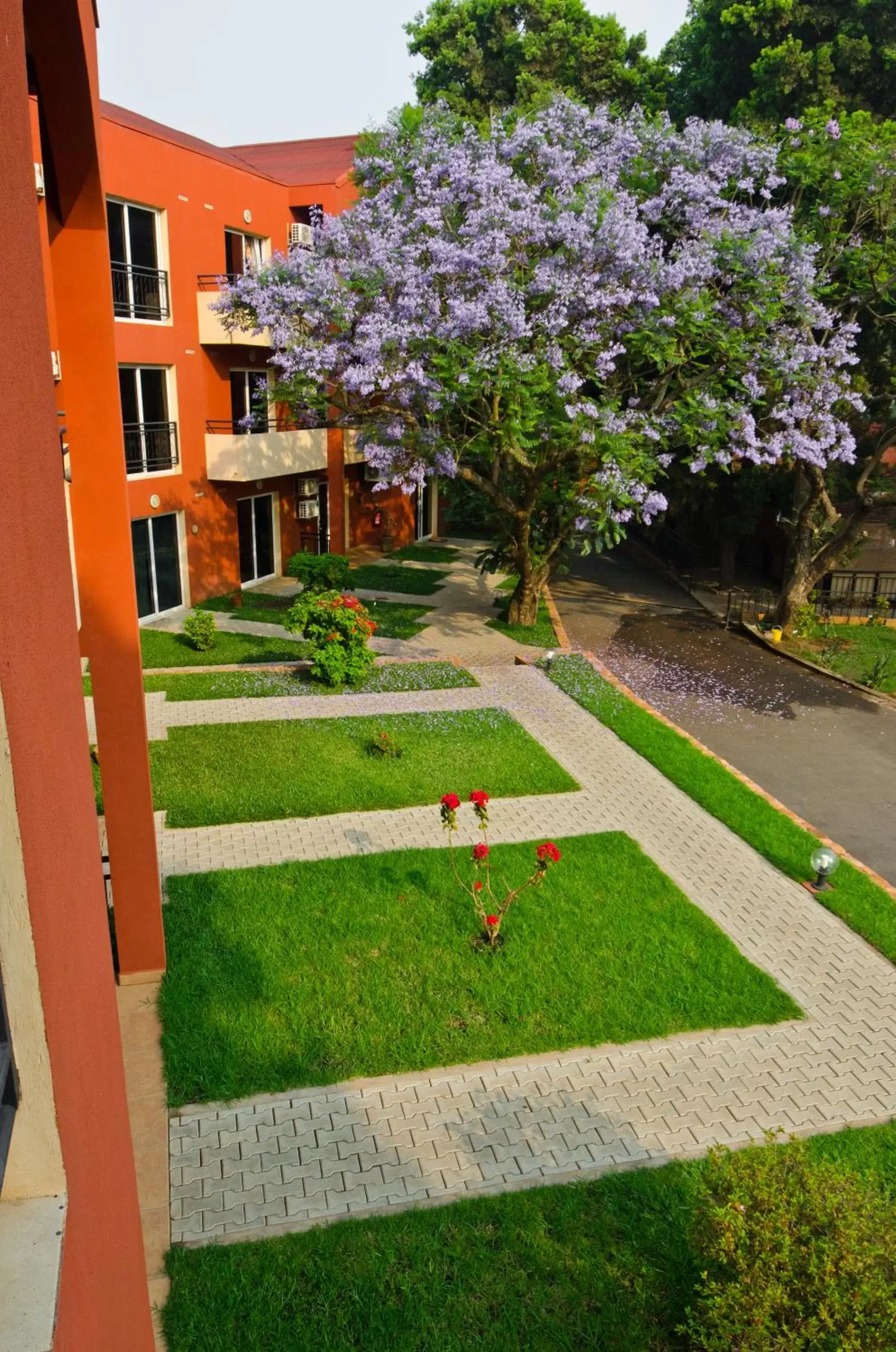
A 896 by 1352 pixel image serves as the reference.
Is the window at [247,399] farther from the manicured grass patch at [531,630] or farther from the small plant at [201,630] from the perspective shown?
the manicured grass patch at [531,630]

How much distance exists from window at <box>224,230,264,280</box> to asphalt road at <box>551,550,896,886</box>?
10466mm

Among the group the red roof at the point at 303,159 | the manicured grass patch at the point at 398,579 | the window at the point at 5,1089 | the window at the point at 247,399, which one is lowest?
the manicured grass patch at the point at 398,579

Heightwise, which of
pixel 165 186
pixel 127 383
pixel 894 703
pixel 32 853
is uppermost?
pixel 165 186

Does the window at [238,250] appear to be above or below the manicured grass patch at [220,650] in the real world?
above

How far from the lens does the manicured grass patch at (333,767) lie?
11359 millimetres

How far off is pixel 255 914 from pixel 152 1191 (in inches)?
124

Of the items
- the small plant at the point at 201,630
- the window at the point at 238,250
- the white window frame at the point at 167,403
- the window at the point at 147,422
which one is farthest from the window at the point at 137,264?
the small plant at the point at 201,630

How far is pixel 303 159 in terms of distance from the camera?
1017 inches

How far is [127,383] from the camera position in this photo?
59.1 feet

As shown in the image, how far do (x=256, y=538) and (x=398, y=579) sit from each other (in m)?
3.83

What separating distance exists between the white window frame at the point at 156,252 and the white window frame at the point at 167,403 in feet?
2.36

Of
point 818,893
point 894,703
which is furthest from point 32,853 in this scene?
point 894,703

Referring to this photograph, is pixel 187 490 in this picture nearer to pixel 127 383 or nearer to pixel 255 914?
pixel 127 383

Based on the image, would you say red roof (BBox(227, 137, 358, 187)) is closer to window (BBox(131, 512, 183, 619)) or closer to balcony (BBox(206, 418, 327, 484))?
balcony (BBox(206, 418, 327, 484))
